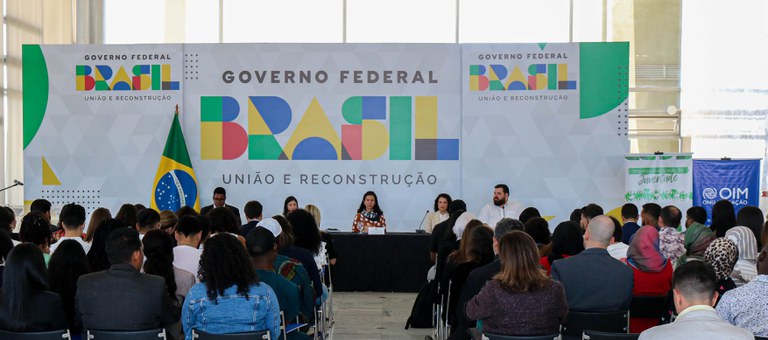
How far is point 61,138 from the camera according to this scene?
34.7 ft

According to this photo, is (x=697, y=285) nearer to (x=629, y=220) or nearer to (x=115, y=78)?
(x=629, y=220)

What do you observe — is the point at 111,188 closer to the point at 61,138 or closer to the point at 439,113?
the point at 61,138

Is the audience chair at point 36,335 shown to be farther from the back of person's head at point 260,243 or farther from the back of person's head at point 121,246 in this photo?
the back of person's head at point 260,243

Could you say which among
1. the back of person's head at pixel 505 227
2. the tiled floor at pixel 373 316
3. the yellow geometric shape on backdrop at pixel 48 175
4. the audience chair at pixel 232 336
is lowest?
the tiled floor at pixel 373 316

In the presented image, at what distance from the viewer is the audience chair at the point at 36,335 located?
353 cm

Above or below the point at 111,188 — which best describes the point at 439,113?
above

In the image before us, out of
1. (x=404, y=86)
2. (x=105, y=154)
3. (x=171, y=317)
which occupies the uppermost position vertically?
(x=404, y=86)

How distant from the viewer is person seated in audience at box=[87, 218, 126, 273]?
4.41 m

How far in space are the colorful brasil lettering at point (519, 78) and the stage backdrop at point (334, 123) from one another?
0.02 m

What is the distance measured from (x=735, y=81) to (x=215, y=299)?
12.0 meters

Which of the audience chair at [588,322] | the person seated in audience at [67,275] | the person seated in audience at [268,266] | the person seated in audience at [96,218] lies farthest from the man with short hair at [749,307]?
the person seated in audience at [96,218]

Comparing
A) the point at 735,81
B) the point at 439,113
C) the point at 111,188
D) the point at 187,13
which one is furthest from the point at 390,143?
the point at 735,81

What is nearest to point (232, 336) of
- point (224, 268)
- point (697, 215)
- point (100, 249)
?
point (224, 268)

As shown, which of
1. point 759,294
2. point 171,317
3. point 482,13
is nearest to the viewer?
point 759,294
